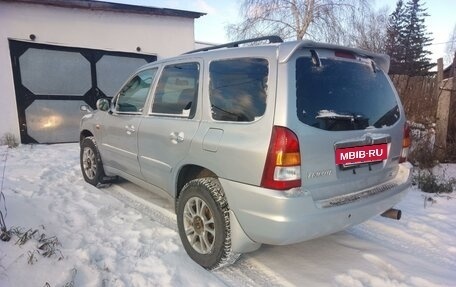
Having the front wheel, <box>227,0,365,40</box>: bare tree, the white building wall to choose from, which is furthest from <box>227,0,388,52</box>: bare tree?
the front wheel

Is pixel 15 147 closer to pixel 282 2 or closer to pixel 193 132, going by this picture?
pixel 193 132

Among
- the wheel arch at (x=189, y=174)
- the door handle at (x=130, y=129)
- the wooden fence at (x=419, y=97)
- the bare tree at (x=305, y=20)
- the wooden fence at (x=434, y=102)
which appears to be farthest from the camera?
the bare tree at (x=305, y=20)

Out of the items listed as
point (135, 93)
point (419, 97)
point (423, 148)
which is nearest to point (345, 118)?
point (135, 93)

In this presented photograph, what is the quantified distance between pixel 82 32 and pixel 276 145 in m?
8.25

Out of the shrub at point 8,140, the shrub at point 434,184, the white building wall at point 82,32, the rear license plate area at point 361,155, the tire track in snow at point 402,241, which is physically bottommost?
the tire track in snow at point 402,241

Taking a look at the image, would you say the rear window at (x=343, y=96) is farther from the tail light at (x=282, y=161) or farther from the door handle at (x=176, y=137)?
the door handle at (x=176, y=137)

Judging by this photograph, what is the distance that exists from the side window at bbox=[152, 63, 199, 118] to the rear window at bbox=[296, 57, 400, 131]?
105 cm

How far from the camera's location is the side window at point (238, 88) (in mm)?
2563

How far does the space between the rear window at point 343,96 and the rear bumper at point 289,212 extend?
55 centimetres

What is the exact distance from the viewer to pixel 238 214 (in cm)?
260

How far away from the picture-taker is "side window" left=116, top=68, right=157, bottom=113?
3980 mm

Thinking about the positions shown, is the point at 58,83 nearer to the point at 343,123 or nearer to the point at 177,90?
the point at 177,90

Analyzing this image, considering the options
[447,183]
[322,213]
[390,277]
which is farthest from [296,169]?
[447,183]

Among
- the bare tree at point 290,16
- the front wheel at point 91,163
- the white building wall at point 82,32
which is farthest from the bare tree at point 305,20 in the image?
the front wheel at point 91,163
